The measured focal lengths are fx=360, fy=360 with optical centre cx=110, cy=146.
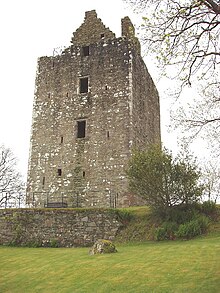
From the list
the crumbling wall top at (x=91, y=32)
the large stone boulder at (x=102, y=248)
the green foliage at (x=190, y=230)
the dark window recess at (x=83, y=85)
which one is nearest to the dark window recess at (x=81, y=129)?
the dark window recess at (x=83, y=85)

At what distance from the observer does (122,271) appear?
961 cm

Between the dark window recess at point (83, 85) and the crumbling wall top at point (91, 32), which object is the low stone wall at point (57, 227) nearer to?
the dark window recess at point (83, 85)

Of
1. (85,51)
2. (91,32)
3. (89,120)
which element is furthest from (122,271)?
(91,32)

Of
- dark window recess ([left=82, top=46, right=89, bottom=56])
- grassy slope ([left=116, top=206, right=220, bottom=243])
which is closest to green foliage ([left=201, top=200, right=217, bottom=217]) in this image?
grassy slope ([left=116, top=206, right=220, bottom=243])

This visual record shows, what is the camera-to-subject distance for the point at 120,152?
21.8 metres

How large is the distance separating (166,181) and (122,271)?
6805 mm

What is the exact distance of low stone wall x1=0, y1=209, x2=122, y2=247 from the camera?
16469 mm

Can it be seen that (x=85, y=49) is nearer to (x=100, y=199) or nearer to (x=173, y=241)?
(x=100, y=199)

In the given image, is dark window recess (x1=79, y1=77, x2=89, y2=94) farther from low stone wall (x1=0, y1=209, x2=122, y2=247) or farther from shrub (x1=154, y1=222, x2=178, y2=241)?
shrub (x1=154, y1=222, x2=178, y2=241)

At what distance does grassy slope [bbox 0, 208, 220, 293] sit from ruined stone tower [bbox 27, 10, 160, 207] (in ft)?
27.1

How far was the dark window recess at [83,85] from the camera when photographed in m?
24.8

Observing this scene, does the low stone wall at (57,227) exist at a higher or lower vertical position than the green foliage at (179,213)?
lower

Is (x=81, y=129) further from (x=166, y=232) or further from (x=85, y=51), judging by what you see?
(x=166, y=232)

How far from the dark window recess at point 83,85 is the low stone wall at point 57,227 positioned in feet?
33.5
